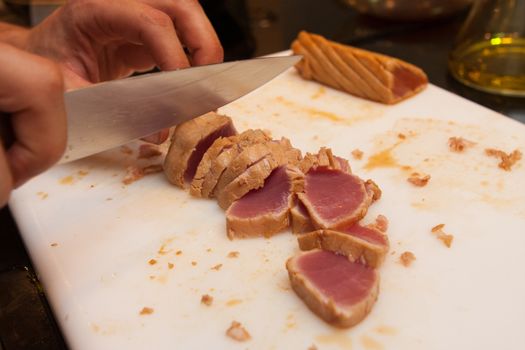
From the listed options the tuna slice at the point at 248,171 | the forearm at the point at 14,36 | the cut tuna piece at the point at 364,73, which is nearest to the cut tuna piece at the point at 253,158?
the tuna slice at the point at 248,171

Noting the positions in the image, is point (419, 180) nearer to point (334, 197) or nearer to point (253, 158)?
point (334, 197)

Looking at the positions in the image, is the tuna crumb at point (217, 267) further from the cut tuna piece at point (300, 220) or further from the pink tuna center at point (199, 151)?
the pink tuna center at point (199, 151)

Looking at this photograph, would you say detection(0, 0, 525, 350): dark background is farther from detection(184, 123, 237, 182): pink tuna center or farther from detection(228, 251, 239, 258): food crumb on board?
detection(228, 251, 239, 258): food crumb on board

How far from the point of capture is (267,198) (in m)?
1.42

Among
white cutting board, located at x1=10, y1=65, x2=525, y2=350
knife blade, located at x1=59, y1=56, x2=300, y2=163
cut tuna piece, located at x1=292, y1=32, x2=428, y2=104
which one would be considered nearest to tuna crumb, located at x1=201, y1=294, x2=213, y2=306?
white cutting board, located at x1=10, y1=65, x2=525, y2=350

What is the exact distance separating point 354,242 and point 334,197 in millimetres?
191

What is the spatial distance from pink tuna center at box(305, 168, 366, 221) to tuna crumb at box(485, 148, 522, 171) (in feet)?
1.43

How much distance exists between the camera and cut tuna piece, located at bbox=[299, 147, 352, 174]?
1.47 metres

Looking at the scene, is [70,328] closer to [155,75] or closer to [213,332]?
[213,332]

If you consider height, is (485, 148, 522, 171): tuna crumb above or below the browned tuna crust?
below

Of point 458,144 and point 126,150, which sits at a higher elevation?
point 458,144

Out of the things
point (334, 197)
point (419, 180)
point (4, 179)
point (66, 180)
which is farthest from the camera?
point (66, 180)

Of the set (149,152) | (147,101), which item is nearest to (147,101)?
(147,101)

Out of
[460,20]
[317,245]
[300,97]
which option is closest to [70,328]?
[317,245]
